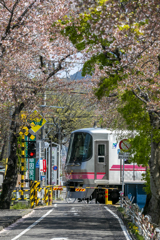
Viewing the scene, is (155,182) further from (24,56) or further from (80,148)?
(80,148)

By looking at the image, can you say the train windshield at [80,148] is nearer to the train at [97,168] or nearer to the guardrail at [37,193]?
the train at [97,168]

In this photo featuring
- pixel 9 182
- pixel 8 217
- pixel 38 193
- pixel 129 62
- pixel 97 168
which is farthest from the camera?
pixel 97 168

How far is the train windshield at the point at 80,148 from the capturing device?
26.6 meters

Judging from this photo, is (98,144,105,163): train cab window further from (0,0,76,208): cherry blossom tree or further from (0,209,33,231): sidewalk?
(0,209,33,231): sidewalk

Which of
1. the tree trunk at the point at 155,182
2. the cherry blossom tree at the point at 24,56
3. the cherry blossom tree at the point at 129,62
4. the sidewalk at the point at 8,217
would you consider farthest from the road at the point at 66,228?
the cherry blossom tree at the point at 24,56

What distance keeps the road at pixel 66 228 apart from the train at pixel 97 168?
7.41 metres

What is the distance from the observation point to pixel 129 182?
25828 mm

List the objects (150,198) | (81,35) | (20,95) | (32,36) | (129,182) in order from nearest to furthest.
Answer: (81,35)
(32,36)
(150,198)
(20,95)
(129,182)

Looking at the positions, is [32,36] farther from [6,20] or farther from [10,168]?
[10,168]

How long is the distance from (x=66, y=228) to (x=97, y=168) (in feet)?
40.7

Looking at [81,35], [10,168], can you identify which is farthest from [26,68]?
[81,35]

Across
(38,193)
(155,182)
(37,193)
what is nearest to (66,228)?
(155,182)

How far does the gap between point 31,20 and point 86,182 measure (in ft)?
44.9

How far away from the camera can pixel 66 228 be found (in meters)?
14.2
